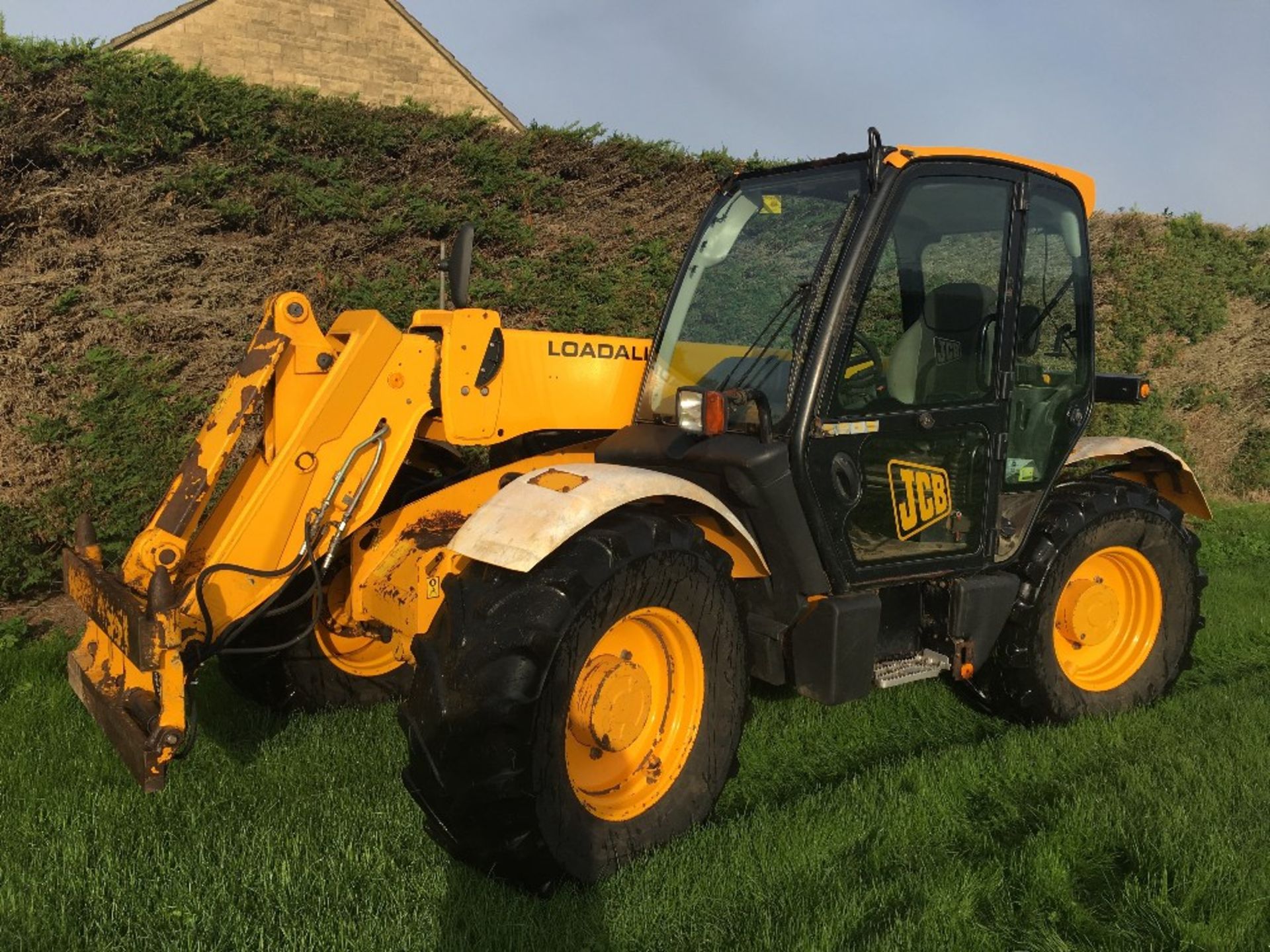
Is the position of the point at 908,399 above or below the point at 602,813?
above

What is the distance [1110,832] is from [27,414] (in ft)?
18.6

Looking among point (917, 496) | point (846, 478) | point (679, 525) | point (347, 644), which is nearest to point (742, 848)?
point (679, 525)

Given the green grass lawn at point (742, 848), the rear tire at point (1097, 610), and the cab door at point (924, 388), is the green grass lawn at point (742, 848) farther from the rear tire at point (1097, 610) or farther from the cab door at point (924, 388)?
the cab door at point (924, 388)

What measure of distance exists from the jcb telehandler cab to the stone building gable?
1043 centimetres

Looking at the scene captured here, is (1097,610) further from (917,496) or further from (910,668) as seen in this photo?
(917,496)

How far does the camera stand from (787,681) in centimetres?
369

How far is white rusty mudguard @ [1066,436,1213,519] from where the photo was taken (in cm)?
451

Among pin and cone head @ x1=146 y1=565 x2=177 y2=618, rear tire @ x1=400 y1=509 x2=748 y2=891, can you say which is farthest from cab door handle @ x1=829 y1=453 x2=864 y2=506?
pin and cone head @ x1=146 y1=565 x2=177 y2=618

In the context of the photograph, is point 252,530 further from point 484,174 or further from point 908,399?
point 484,174

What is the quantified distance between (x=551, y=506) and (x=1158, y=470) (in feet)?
11.1

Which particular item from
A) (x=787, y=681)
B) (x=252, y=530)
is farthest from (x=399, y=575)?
(x=787, y=681)

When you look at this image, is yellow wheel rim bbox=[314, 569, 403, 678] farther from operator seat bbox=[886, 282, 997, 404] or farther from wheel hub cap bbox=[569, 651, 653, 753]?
operator seat bbox=[886, 282, 997, 404]

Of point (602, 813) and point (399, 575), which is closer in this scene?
point (602, 813)

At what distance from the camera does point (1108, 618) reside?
4.45m
